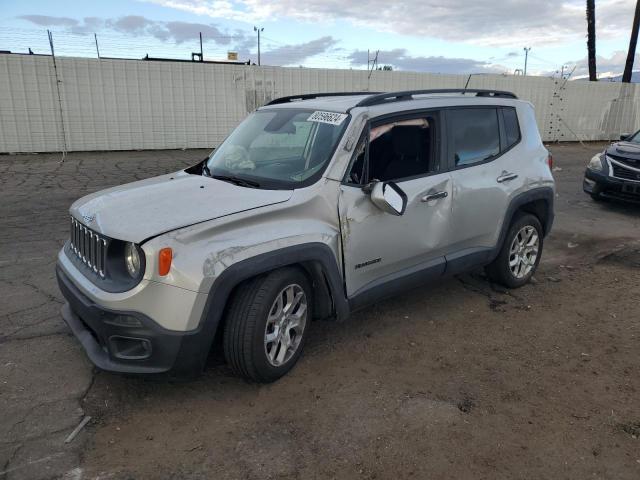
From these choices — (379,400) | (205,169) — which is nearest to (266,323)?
(379,400)

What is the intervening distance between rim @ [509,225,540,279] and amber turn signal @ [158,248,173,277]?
3320 millimetres

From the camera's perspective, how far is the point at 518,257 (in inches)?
197

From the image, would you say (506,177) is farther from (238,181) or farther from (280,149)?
(238,181)

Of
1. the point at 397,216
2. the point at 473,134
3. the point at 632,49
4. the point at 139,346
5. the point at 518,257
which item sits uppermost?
the point at 632,49

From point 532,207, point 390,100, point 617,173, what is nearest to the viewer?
point 390,100

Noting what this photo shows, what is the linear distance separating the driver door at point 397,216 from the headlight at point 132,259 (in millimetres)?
1292

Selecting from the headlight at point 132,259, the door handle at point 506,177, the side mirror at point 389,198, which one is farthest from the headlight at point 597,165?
the headlight at point 132,259

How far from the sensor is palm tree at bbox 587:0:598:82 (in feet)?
82.0

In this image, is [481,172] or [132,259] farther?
[481,172]

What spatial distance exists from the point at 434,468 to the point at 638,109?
81.6 feet

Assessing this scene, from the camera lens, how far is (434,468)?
2.59 meters

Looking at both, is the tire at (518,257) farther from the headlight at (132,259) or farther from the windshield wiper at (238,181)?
the headlight at (132,259)

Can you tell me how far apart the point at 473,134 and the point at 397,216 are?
1275 mm

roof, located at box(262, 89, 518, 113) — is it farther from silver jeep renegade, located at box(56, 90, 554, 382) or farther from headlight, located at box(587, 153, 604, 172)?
headlight, located at box(587, 153, 604, 172)
